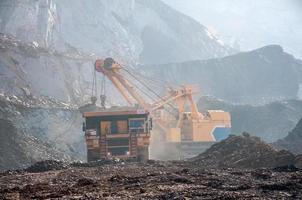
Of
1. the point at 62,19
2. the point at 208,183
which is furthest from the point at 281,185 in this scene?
the point at 62,19

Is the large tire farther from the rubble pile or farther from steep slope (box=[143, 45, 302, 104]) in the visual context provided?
steep slope (box=[143, 45, 302, 104])

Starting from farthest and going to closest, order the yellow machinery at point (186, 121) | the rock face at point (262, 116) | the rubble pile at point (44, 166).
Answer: the rock face at point (262, 116) → the yellow machinery at point (186, 121) → the rubble pile at point (44, 166)

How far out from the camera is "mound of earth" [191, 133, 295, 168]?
1716 centimetres

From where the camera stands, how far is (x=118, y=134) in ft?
76.5

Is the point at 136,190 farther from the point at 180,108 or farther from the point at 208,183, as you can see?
the point at 180,108

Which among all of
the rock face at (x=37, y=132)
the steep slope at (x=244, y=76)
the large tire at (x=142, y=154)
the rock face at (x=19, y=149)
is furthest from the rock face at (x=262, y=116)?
the large tire at (x=142, y=154)

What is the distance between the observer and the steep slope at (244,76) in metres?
69.9

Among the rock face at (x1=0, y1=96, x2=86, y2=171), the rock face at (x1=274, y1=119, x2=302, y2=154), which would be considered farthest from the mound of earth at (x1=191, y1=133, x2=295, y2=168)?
the rock face at (x1=0, y1=96, x2=86, y2=171)

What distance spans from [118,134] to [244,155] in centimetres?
636

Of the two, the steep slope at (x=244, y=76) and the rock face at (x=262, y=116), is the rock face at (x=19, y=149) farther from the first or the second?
the steep slope at (x=244, y=76)

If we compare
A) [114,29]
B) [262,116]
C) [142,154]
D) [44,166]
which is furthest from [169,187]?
[114,29]

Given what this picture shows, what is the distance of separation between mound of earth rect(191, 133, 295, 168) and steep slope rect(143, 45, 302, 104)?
4517cm

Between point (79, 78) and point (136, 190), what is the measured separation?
132ft

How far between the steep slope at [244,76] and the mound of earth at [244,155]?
4517cm
